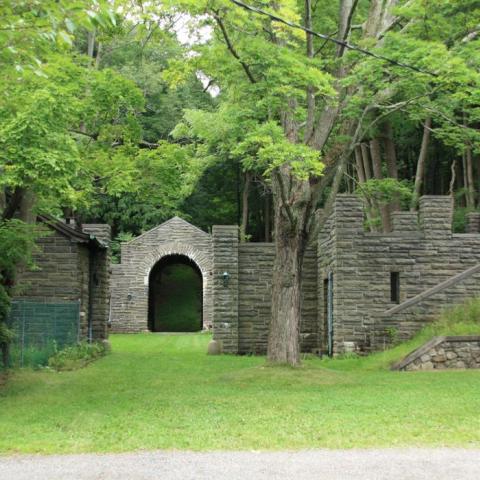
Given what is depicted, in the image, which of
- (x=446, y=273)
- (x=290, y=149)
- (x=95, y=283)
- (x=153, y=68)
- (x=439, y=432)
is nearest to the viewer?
(x=439, y=432)

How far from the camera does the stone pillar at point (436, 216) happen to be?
64.0 ft

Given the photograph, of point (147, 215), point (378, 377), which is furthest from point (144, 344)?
point (147, 215)

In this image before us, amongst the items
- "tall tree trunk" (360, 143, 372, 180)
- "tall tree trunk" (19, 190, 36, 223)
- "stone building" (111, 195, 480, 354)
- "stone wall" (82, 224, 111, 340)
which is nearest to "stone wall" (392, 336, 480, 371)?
"stone building" (111, 195, 480, 354)

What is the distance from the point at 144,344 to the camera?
1037 inches

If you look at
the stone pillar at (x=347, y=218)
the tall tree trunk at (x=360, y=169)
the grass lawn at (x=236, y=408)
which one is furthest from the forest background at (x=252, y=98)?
the tall tree trunk at (x=360, y=169)

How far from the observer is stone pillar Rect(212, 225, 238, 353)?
21.5 metres

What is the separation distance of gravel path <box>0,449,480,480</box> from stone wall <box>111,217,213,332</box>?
85.4 feet

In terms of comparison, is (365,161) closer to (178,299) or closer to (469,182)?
(469,182)

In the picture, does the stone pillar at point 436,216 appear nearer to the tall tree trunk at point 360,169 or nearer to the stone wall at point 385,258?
the stone wall at point 385,258

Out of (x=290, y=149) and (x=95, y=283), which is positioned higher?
(x=290, y=149)

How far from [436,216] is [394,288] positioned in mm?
2120

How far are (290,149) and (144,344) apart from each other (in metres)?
15.2

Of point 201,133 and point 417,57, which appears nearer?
point 417,57

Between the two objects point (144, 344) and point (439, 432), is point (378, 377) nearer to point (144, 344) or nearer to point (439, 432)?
point (439, 432)
